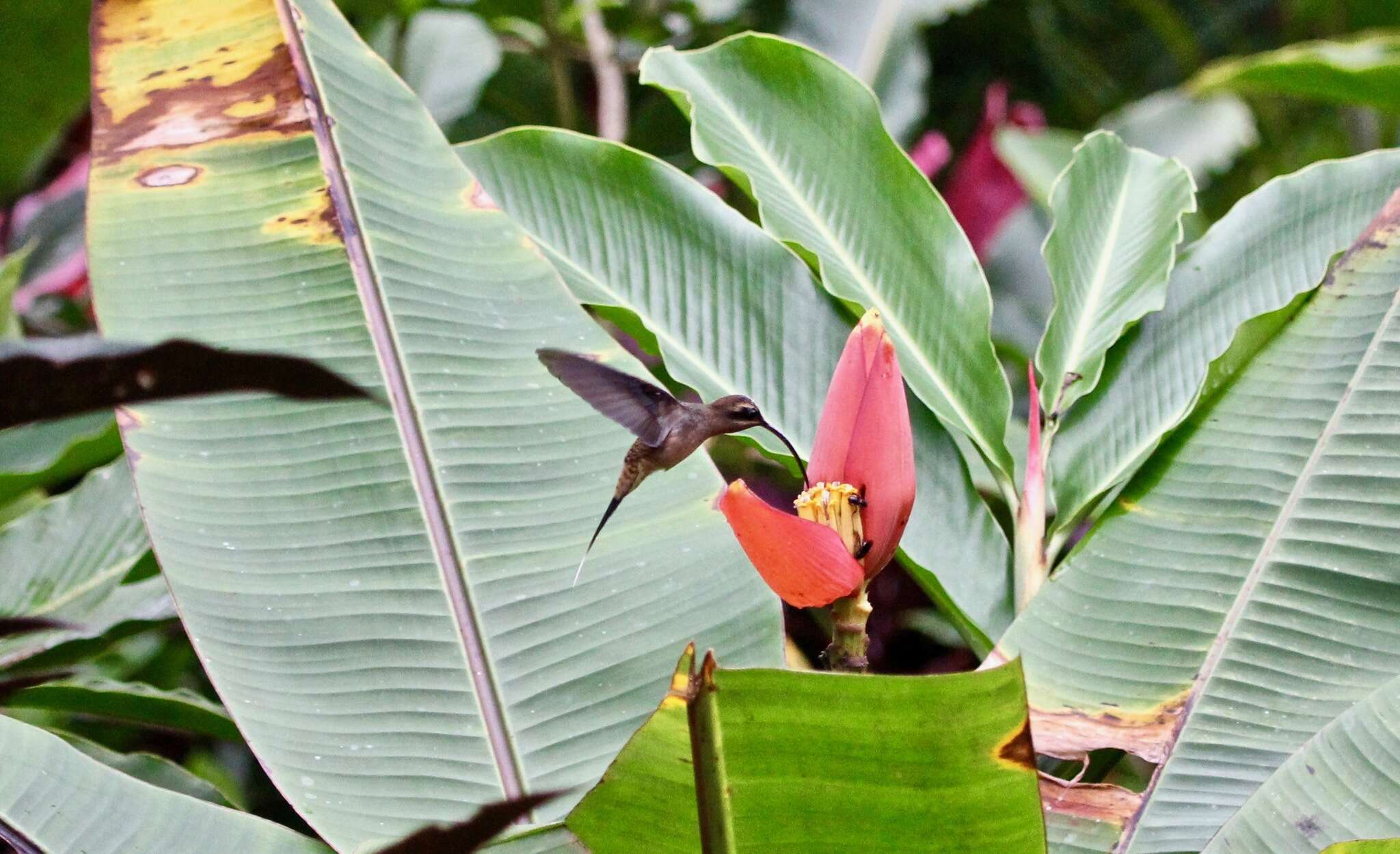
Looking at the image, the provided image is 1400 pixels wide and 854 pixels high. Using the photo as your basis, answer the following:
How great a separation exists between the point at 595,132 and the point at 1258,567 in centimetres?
141

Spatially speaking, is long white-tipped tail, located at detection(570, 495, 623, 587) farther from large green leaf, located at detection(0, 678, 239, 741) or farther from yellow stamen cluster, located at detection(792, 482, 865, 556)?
large green leaf, located at detection(0, 678, 239, 741)

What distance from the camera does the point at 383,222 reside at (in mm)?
611

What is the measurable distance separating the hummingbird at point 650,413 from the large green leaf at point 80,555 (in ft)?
1.35

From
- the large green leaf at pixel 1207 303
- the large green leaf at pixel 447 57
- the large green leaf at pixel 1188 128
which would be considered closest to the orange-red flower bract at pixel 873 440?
the large green leaf at pixel 1207 303

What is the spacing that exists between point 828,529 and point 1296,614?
0.28m

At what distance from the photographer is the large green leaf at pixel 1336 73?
1.25m

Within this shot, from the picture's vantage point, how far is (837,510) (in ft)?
1.52

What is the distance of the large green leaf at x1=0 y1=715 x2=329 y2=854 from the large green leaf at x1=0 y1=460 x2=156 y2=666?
298 millimetres

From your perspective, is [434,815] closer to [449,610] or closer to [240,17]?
[449,610]

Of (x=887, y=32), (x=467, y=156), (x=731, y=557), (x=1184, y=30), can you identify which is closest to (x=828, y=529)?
(x=731, y=557)

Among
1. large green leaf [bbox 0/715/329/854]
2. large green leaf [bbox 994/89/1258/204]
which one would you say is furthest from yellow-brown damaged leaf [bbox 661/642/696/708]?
large green leaf [bbox 994/89/1258/204]

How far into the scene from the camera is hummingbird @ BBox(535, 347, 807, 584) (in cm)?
50

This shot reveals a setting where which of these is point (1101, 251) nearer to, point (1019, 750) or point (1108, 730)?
point (1108, 730)

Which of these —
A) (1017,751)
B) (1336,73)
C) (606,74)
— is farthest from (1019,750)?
(606,74)
